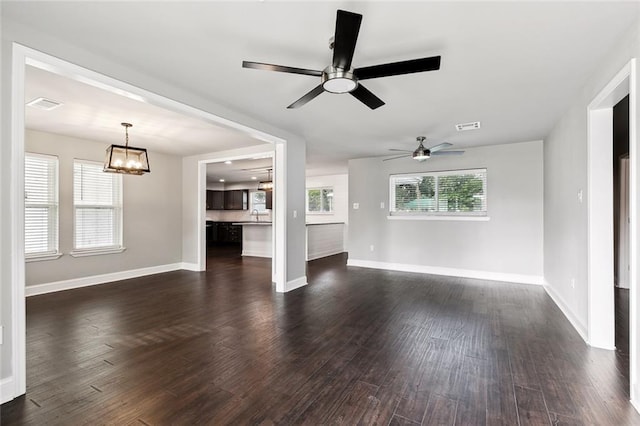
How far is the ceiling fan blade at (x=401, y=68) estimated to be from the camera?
1.96 meters

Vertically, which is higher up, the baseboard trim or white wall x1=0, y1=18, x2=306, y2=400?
white wall x1=0, y1=18, x2=306, y2=400

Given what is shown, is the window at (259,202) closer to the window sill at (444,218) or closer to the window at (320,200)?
the window at (320,200)

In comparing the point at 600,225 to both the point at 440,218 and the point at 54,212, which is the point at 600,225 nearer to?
the point at 440,218

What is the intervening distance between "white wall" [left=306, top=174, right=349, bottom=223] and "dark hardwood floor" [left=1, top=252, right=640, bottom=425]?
5543mm

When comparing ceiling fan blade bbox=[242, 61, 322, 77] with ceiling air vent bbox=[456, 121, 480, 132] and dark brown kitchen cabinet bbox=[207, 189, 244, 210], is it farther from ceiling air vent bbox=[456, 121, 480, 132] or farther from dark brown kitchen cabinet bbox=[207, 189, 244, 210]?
dark brown kitchen cabinet bbox=[207, 189, 244, 210]

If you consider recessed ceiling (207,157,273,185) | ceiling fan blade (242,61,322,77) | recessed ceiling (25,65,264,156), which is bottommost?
ceiling fan blade (242,61,322,77)

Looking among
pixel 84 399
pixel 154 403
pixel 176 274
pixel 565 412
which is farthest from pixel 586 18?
pixel 176 274

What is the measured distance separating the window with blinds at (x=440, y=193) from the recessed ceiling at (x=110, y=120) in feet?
10.7

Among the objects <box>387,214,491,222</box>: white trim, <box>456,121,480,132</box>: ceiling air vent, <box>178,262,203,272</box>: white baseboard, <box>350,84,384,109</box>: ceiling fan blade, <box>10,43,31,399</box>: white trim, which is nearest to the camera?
<box>10,43,31,399</box>: white trim

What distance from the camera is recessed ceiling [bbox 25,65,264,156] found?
310 centimetres

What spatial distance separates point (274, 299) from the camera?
4316mm

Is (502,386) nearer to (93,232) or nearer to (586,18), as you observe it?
(586,18)

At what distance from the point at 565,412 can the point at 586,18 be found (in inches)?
98.9

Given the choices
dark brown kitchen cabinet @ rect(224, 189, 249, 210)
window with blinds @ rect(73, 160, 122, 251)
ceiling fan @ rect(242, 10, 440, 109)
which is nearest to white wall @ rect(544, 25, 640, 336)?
ceiling fan @ rect(242, 10, 440, 109)
